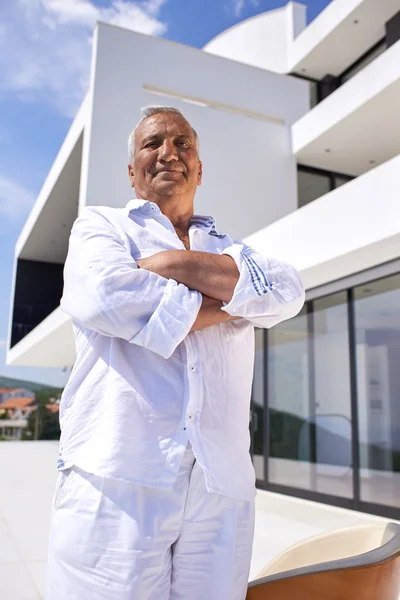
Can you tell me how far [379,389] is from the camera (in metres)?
5.30

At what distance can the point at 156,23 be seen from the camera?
6294 cm

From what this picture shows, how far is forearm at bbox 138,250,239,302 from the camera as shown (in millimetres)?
1173

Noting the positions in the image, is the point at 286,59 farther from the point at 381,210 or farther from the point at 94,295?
the point at 94,295

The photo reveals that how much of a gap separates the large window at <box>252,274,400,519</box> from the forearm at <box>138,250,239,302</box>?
4346 mm

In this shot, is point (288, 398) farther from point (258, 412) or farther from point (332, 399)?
point (332, 399)

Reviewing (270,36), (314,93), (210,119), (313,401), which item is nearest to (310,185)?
(210,119)

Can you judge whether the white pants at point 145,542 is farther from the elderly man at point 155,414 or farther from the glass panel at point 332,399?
the glass panel at point 332,399

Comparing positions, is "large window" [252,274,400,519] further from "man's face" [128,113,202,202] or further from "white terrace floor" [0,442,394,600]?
"man's face" [128,113,202,202]

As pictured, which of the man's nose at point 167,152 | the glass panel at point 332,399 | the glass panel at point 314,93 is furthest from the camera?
the glass panel at point 314,93

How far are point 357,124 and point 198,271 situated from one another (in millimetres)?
8201

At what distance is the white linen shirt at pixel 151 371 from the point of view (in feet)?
3.32

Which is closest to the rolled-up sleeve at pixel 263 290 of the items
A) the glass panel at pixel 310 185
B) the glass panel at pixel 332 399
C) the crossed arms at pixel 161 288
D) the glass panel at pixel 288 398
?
the crossed arms at pixel 161 288

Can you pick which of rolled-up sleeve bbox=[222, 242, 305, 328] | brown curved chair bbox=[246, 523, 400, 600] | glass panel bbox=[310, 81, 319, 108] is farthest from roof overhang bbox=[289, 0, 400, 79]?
brown curved chair bbox=[246, 523, 400, 600]

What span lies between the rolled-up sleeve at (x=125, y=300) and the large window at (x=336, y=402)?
4.48m
